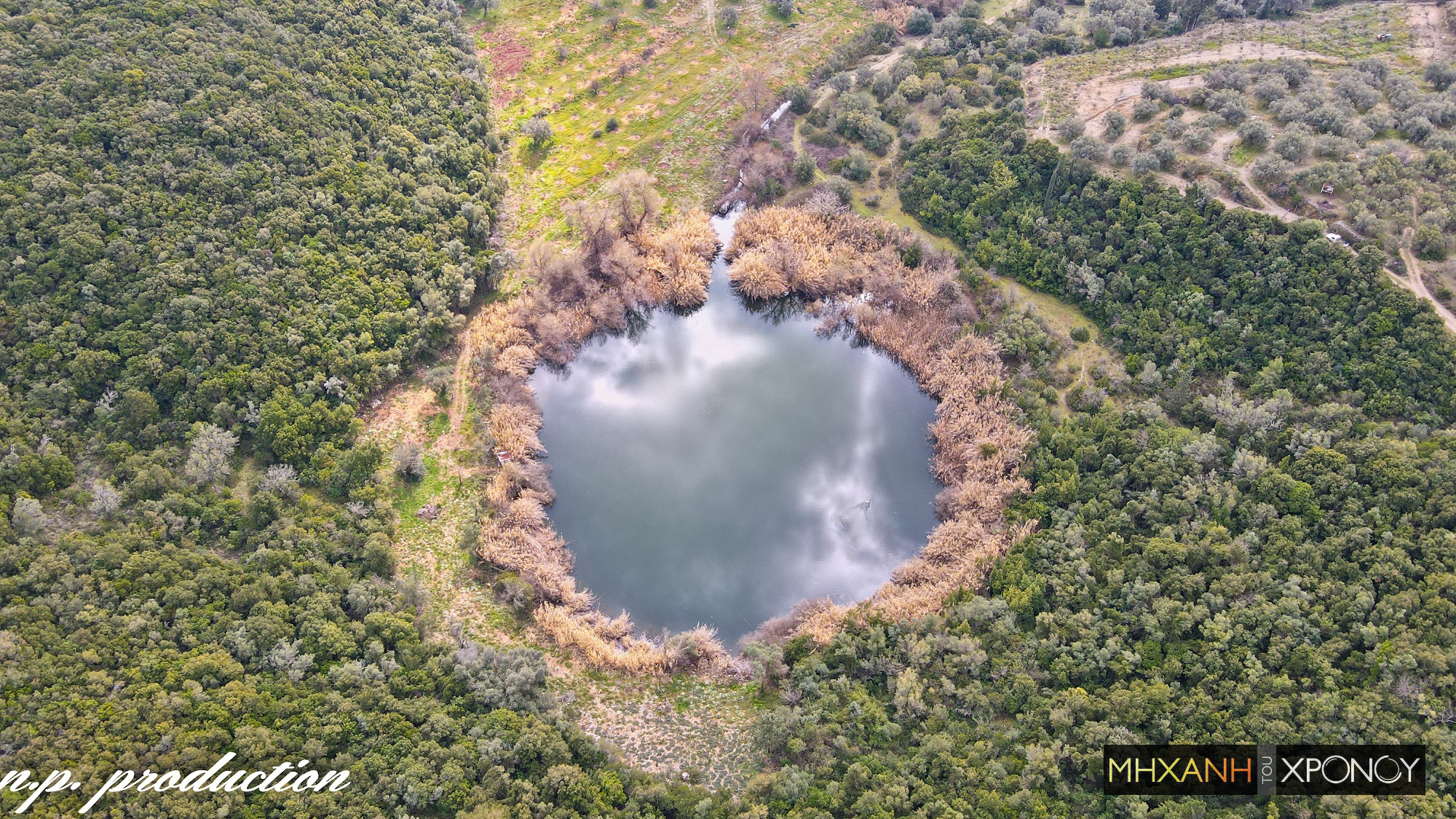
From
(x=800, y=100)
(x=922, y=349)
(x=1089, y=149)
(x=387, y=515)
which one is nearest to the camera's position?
(x=387, y=515)

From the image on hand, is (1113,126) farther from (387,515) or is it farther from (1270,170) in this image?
(387,515)

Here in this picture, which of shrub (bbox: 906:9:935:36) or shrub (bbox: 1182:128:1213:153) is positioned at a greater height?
shrub (bbox: 906:9:935:36)

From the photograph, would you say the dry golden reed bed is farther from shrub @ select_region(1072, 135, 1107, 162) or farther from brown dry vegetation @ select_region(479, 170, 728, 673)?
shrub @ select_region(1072, 135, 1107, 162)

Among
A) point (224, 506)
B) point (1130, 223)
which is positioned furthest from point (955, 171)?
point (224, 506)

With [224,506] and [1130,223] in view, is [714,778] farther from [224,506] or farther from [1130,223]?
[1130,223]

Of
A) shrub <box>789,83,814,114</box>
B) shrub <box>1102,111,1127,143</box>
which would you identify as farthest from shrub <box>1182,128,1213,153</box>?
shrub <box>789,83,814,114</box>

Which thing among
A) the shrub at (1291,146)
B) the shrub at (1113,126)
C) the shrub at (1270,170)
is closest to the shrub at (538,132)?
the shrub at (1113,126)

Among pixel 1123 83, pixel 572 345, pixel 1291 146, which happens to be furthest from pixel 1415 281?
pixel 572 345
